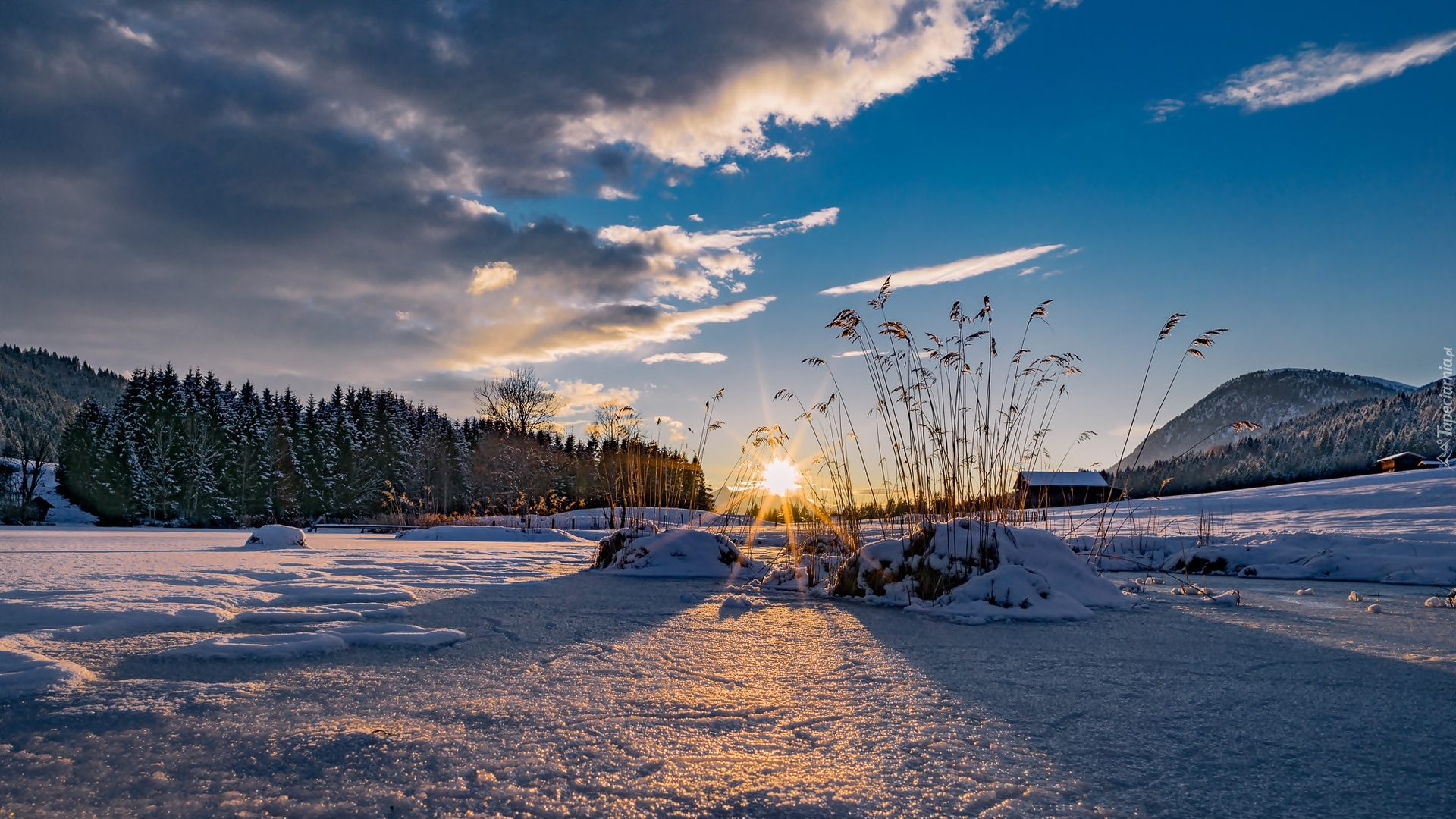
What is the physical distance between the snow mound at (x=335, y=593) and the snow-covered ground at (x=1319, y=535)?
4116 millimetres

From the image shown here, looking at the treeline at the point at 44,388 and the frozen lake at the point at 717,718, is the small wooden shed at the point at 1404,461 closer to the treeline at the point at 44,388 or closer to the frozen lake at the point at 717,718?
the frozen lake at the point at 717,718

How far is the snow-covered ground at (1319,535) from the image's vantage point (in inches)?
221

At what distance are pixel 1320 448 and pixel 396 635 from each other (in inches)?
1551

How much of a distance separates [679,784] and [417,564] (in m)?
4.08

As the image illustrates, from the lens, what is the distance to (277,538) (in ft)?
22.7

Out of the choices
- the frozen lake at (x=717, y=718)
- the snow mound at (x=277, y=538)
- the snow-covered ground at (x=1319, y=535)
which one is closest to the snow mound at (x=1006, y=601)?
the frozen lake at (x=717, y=718)

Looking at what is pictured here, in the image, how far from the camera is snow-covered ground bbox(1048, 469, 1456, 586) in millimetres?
5617

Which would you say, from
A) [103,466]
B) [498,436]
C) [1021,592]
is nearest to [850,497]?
[1021,592]

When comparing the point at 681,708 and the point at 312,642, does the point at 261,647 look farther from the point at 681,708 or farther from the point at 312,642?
the point at 681,708

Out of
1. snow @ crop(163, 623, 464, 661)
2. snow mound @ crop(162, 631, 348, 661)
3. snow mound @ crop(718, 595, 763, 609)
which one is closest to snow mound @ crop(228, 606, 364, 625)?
snow @ crop(163, 623, 464, 661)

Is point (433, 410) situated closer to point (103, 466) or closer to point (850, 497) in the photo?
→ point (103, 466)

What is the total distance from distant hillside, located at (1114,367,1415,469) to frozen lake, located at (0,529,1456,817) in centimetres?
11463

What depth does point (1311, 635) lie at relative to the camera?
273cm

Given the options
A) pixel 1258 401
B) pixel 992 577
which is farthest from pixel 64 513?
pixel 1258 401
